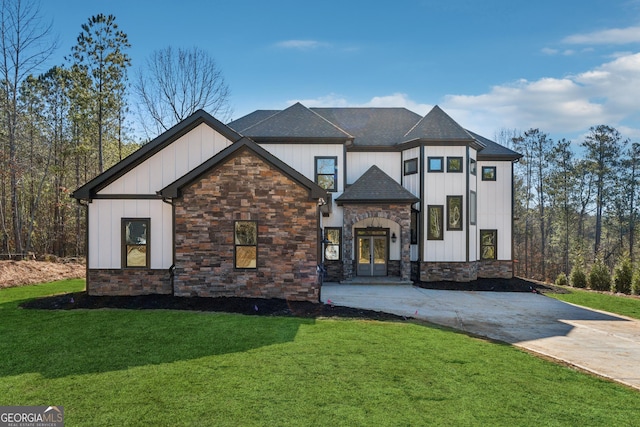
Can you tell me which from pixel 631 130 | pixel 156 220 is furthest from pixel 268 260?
pixel 631 130

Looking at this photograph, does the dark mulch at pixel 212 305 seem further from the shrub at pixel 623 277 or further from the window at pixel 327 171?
the shrub at pixel 623 277

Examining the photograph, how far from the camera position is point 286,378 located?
535cm

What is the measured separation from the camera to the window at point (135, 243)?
11430 millimetres

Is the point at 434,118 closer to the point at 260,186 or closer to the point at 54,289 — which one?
the point at 260,186

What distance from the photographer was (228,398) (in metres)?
4.69

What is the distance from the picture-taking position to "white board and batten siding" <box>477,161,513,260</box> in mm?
19172

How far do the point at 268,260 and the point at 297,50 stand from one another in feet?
34.8

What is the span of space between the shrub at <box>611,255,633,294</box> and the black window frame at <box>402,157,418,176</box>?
31.4ft

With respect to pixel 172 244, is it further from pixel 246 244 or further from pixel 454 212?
pixel 454 212

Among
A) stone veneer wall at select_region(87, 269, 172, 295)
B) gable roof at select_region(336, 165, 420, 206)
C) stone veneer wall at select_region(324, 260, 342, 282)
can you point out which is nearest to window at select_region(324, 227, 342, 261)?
stone veneer wall at select_region(324, 260, 342, 282)

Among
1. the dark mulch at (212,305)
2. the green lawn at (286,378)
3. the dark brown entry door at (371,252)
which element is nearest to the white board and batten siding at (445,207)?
the dark brown entry door at (371,252)

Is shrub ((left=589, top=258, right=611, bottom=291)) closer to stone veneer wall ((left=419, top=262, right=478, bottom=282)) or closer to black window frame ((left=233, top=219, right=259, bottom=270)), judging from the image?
stone veneer wall ((left=419, top=262, right=478, bottom=282))

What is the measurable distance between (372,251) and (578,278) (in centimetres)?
1035

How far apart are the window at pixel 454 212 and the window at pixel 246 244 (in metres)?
10.1
